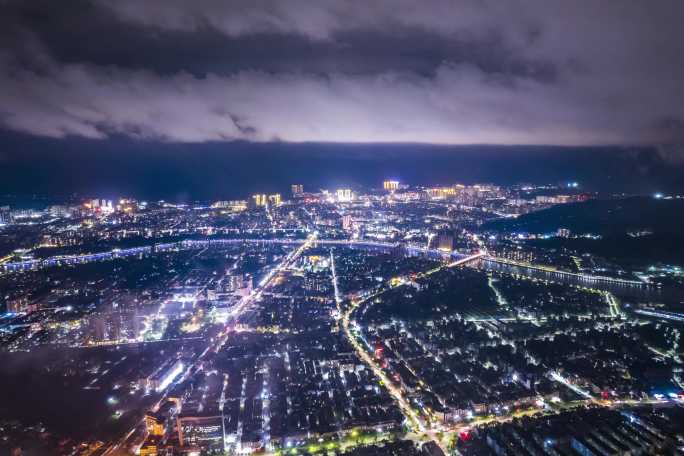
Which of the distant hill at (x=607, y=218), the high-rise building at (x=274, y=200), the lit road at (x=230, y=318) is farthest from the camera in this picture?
the high-rise building at (x=274, y=200)

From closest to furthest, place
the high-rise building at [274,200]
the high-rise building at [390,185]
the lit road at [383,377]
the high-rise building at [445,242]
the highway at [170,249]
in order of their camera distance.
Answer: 1. the lit road at [383,377]
2. the highway at [170,249]
3. the high-rise building at [445,242]
4. the high-rise building at [274,200]
5. the high-rise building at [390,185]

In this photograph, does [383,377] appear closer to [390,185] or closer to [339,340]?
[339,340]

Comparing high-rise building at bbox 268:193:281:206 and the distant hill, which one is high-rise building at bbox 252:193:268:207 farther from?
the distant hill

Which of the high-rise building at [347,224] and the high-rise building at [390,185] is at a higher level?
the high-rise building at [390,185]

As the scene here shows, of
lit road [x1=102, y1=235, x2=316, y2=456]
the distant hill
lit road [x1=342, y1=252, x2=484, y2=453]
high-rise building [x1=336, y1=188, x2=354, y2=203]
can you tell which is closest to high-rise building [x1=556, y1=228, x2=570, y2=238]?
the distant hill

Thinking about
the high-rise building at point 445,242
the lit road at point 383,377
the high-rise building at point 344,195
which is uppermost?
the high-rise building at point 344,195

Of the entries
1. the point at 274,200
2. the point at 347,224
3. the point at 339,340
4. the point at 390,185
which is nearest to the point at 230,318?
the point at 339,340

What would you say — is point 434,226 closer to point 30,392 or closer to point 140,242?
point 140,242

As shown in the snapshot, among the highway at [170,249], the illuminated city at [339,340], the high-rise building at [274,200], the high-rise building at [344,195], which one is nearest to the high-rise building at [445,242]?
the illuminated city at [339,340]

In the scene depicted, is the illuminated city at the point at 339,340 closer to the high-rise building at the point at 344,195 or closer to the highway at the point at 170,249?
the highway at the point at 170,249
